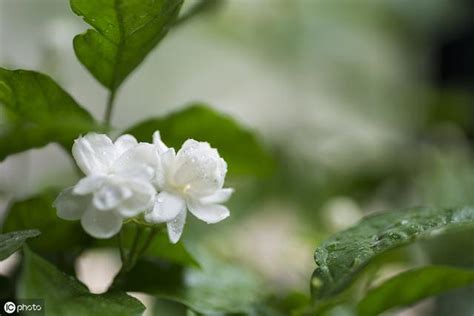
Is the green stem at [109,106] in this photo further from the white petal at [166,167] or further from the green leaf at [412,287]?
the green leaf at [412,287]

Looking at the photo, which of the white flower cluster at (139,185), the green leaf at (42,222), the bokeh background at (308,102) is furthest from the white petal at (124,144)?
the bokeh background at (308,102)

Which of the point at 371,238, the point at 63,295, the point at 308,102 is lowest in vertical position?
the point at 63,295

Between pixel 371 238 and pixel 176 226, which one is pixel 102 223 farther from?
pixel 371 238

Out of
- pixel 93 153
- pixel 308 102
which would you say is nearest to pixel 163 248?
pixel 93 153

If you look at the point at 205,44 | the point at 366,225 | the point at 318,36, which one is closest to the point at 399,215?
the point at 366,225

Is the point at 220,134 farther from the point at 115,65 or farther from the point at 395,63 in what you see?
the point at 395,63

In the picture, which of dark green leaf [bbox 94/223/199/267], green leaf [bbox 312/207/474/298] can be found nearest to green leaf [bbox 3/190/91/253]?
dark green leaf [bbox 94/223/199/267]

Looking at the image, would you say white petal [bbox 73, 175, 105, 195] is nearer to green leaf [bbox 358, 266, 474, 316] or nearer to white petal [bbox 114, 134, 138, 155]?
white petal [bbox 114, 134, 138, 155]
